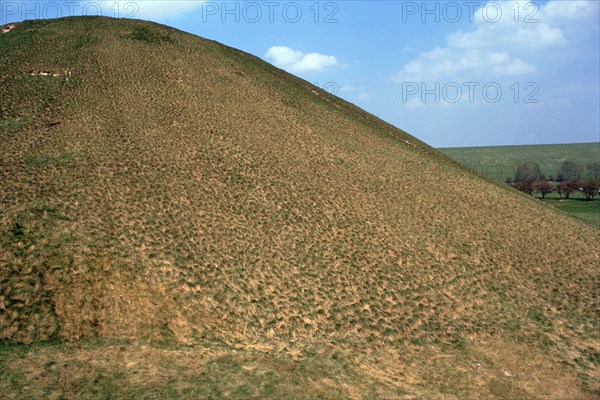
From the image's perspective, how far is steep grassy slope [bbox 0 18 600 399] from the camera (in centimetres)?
1798

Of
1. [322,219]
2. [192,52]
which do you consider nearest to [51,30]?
[192,52]

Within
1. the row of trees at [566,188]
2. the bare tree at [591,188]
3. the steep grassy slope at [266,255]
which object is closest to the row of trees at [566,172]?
the row of trees at [566,188]

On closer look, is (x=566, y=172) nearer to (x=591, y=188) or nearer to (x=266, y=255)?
(x=591, y=188)

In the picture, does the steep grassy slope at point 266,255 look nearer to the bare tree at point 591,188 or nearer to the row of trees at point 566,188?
the bare tree at point 591,188

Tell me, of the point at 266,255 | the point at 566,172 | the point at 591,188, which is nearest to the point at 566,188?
the point at 591,188

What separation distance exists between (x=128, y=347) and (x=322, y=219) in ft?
44.7

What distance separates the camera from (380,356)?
1869cm

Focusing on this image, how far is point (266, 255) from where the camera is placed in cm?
2362

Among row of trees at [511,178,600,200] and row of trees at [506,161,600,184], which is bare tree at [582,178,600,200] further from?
row of trees at [506,161,600,184]

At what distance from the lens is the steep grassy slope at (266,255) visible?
18.0 meters

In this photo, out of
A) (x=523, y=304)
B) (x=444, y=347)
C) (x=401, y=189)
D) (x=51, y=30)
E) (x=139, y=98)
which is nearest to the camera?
(x=444, y=347)

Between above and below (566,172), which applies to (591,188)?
below

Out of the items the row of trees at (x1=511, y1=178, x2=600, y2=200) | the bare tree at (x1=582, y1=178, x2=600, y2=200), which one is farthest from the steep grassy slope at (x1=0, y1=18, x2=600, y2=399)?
the row of trees at (x1=511, y1=178, x2=600, y2=200)

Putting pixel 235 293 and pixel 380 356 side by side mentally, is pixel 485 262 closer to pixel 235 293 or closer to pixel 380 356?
pixel 380 356
